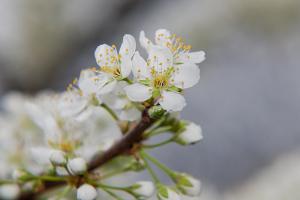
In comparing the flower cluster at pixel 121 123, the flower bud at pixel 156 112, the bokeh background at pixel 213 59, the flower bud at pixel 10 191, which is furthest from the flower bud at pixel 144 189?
the bokeh background at pixel 213 59

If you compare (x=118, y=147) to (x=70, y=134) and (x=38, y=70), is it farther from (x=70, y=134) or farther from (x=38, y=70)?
(x=38, y=70)

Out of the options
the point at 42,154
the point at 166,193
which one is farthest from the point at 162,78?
the point at 42,154

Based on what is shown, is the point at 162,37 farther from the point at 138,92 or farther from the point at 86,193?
the point at 86,193

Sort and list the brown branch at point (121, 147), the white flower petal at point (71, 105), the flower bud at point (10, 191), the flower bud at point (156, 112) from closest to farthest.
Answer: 1. the flower bud at point (156, 112)
2. the brown branch at point (121, 147)
3. the white flower petal at point (71, 105)
4. the flower bud at point (10, 191)

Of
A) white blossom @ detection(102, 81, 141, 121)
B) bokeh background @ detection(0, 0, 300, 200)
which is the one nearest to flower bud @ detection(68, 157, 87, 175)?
white blossom @ detection(102, 81, 141, 121)

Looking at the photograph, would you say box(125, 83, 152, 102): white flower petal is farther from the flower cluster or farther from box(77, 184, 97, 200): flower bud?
box(77, 184, 97, 200): flower bud

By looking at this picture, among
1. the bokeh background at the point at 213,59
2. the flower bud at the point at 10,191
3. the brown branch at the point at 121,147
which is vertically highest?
the bokeh background at the point at 213,59

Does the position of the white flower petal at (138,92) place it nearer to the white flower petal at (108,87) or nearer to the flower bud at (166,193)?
the white flower petal at (108,87)
